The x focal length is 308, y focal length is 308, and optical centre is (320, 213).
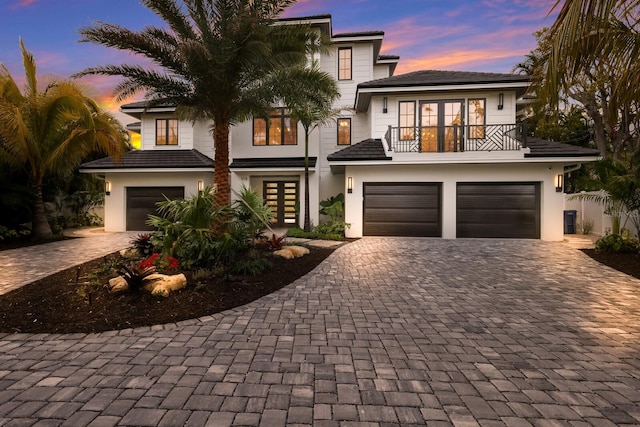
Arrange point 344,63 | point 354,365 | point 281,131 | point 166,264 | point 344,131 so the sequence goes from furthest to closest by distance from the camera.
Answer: point 344,63, point 344,131, point 281,131, point 166,264, point 354,365

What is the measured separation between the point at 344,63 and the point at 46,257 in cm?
1449

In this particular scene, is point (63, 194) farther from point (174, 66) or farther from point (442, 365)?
point (442, 365)

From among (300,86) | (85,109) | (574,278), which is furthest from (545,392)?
(85,109)

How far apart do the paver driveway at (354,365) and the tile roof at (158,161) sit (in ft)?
37.0

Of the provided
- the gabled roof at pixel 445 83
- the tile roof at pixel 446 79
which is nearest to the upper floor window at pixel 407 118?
the gabled roof at pixel 445 83

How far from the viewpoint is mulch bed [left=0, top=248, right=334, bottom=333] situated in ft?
13.0

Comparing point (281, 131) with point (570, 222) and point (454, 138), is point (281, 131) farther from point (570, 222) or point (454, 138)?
point (570, 222)

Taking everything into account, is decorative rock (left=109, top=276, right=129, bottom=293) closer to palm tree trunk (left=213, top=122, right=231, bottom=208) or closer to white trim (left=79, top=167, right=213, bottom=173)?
palm tree trunk (left=213, top=122, right=231, bottom=208)

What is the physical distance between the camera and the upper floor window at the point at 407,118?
13117mm

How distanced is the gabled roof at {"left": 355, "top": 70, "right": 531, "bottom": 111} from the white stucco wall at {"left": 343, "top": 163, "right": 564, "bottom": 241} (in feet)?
10.3

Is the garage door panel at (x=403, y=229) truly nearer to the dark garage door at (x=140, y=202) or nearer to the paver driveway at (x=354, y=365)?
the paver driveway at (x=354, y=365)

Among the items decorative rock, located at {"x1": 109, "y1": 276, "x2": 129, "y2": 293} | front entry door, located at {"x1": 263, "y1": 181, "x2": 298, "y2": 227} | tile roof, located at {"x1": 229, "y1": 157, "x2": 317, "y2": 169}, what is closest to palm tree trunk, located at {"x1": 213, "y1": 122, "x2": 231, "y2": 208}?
decorative rock, located at {"x1": 109, "y1": 276, "x2": 129, "y2": 293}

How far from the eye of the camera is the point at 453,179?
12.4 m

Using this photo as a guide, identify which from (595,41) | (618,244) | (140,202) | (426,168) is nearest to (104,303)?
(595,41)
